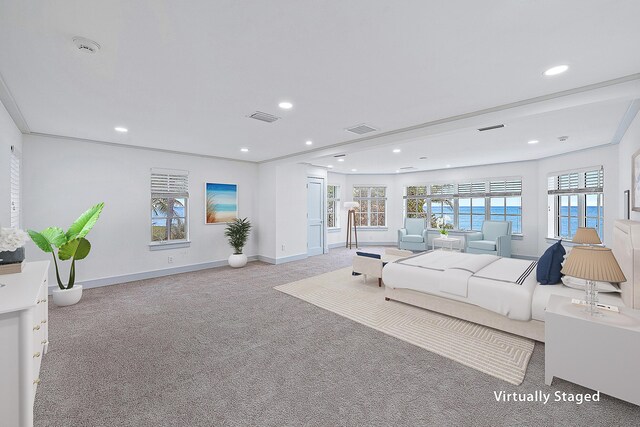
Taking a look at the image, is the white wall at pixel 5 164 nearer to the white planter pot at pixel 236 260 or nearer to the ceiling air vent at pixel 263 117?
the ceiling air vent at pixel 263 117

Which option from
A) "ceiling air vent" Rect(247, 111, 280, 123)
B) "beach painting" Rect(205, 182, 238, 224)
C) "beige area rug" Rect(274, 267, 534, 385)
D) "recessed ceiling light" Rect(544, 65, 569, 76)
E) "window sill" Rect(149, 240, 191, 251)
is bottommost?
"beige area rug" Rect(274, 267, 534, 385)

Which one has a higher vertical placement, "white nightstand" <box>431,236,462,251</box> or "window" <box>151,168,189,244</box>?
"window" <box>151,168,189,244</box>

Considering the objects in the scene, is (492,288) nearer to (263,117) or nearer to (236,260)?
(263,117)

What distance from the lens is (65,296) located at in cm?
392

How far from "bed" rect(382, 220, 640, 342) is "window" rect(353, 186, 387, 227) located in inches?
224

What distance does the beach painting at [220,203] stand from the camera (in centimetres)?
630

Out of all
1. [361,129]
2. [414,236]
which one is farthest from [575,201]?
[361,129]

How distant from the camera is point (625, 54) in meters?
2.13

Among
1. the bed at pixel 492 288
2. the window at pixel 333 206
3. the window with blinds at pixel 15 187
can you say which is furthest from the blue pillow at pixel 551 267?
the window at pixel 333 206

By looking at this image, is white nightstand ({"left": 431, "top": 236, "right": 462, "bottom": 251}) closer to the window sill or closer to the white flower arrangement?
the window sill

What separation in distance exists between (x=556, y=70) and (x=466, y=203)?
21.2 ft

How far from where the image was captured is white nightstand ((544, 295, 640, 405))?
186cm

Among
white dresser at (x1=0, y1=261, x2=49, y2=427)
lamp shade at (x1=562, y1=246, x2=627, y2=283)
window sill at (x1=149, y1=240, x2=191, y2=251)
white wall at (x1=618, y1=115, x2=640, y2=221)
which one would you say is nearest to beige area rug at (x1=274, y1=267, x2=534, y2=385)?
lamp shade at (x1=562, y1=246, x2=627, y2=283)

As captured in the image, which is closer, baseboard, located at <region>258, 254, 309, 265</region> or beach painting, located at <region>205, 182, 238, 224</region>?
beach painting, located at <region>205, 182, 238, 224</region>
